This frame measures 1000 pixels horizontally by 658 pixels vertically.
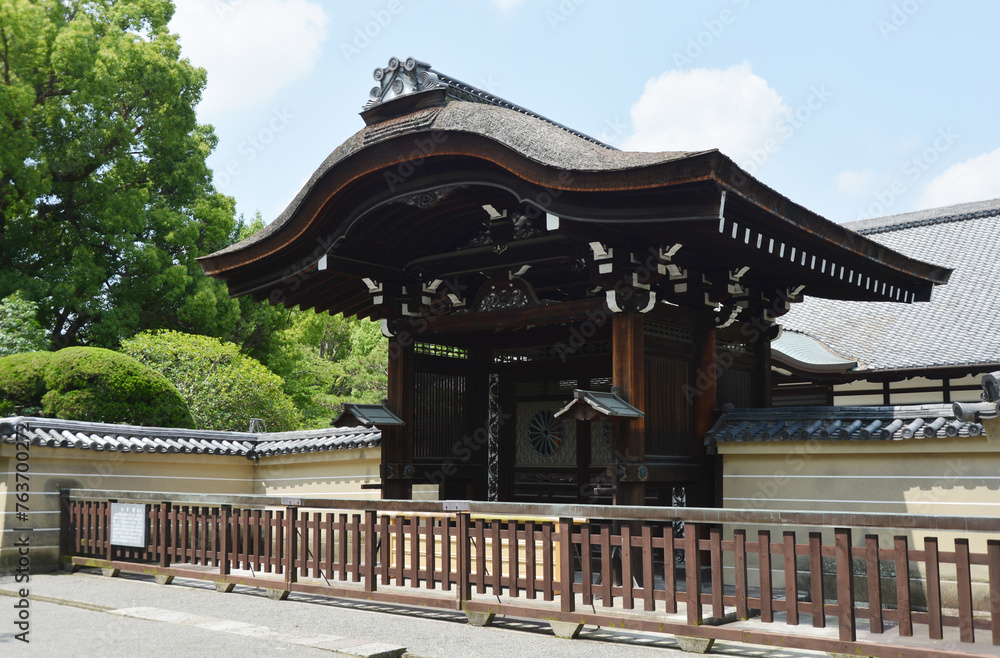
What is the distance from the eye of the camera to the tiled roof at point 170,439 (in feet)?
32.8

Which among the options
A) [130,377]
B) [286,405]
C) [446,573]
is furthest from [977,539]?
[286,405]

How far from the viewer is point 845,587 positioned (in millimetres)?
5164

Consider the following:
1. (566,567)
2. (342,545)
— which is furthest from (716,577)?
(342,545)

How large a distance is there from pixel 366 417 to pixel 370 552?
7.72 ft

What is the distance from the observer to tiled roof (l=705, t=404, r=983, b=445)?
7.60 m

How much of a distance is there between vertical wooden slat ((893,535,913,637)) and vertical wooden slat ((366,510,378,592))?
13.9ft

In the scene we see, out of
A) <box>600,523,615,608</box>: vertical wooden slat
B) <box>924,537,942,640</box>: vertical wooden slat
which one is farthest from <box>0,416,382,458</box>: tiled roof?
<box>924,537,942,640</box>: vertical wooden slat

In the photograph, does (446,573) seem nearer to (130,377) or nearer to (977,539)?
(977,539)

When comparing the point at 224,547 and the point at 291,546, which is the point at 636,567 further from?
the point at 224,547

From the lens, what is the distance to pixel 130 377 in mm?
12727

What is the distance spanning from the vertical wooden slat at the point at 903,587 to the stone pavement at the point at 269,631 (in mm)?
781

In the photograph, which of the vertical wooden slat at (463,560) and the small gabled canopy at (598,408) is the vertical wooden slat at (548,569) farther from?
the small gabled canopy at (598,408)

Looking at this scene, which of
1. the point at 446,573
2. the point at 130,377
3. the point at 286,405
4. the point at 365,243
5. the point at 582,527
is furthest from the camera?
the point at 286,405

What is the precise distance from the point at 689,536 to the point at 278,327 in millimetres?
22919
